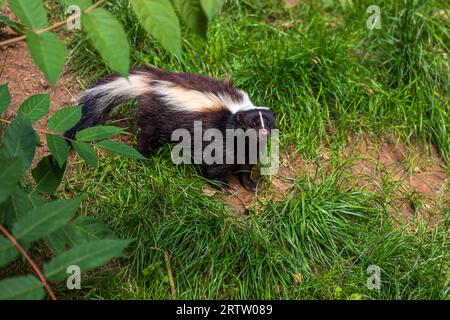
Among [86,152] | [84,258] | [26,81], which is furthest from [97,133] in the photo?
[26,81]

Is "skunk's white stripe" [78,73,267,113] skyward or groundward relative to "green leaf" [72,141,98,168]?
skyward

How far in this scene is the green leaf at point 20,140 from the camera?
3.55 m

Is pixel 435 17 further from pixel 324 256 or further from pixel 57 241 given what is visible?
pixel 57 241

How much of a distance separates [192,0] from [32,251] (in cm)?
253

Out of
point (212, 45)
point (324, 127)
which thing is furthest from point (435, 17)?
point (212, 45)

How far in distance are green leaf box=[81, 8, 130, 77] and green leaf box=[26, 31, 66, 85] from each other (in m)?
0.16

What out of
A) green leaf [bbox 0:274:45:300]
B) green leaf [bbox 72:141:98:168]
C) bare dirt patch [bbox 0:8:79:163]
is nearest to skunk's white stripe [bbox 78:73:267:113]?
bare dirt patch [bbox 0:8:79:163]

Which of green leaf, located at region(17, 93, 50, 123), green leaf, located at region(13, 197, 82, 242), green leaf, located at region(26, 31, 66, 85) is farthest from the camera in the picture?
green leaf, located at region(17, 93, 50, 123)

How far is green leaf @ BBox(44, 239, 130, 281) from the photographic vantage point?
295 centimetres

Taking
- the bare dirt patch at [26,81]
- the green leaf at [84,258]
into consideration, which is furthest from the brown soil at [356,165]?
the green leaf at [84,258]

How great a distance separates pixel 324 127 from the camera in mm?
6516

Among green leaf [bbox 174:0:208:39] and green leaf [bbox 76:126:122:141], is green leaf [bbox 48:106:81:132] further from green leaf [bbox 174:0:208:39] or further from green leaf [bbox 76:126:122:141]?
green leaf [bbox 174:0:208:39]

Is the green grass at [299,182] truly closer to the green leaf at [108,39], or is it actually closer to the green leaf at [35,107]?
the green leaf at [35,107]

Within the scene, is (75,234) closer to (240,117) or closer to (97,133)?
(97,133)
